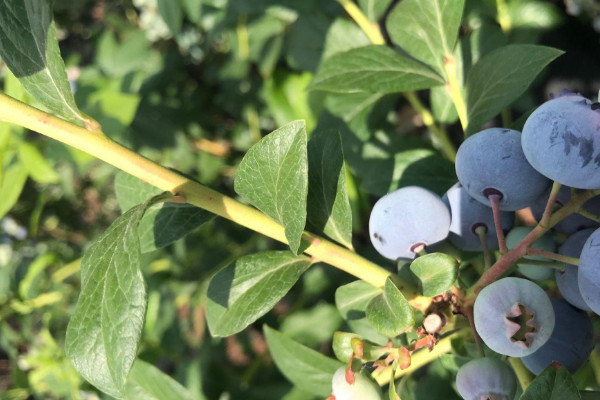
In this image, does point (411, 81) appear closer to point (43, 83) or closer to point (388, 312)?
point (388, 312)

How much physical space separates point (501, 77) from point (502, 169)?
0.20 meters

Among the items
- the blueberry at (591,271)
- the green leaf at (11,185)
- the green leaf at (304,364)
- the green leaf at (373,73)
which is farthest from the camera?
the green leaf at (11,185)

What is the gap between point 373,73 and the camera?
0.87 m

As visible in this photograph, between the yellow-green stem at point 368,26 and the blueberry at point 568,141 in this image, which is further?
the yellow-green stem at point 368,26

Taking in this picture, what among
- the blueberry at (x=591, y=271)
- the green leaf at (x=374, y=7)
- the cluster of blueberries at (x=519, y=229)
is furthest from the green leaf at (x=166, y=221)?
the green leaf at (x=374, y=7)

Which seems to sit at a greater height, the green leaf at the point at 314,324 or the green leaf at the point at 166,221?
the green leaf at the point at 166,221

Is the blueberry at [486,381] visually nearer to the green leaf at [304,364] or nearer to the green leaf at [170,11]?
the green leaf at [304,364]

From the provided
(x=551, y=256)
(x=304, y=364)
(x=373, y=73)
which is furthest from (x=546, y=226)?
(x=304, y=364)

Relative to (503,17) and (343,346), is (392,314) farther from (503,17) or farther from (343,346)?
(503,17)

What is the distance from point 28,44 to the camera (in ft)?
2.23

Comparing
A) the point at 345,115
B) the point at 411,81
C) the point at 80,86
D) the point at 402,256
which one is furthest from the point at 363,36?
the point at 80,86

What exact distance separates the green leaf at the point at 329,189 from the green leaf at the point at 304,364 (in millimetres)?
294

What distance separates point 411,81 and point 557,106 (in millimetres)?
316

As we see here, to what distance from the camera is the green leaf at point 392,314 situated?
0.59 metres
